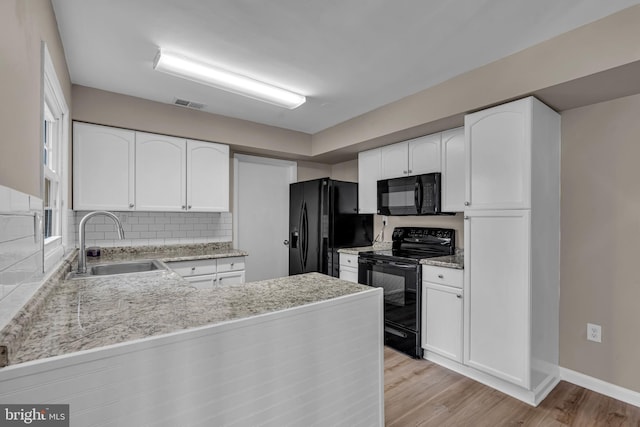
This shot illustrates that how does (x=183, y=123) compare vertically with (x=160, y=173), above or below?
above

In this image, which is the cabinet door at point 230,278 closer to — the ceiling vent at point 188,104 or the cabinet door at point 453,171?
the ceiling vent at point 188,104

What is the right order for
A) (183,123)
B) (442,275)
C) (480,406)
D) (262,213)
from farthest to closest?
(262,213) < (183,123) < (442,275) < (480,406)

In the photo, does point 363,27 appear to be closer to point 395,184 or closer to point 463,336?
point 395,184

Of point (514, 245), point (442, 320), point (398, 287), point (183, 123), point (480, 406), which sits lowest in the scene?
point (480, 406)

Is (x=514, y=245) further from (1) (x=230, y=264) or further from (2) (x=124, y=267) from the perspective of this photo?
(2) (x=124, y=267)

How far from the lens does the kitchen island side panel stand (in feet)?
2.42

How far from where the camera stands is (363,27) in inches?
72.4

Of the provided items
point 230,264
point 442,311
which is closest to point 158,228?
point 230,264

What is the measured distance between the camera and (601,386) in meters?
2.25

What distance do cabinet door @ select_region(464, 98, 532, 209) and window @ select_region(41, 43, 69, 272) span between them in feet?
9.26

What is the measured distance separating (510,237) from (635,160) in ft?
3.21

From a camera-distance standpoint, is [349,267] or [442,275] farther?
[349,267]

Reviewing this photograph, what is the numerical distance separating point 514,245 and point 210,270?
2.67 metres

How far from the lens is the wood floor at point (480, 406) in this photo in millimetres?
1957
